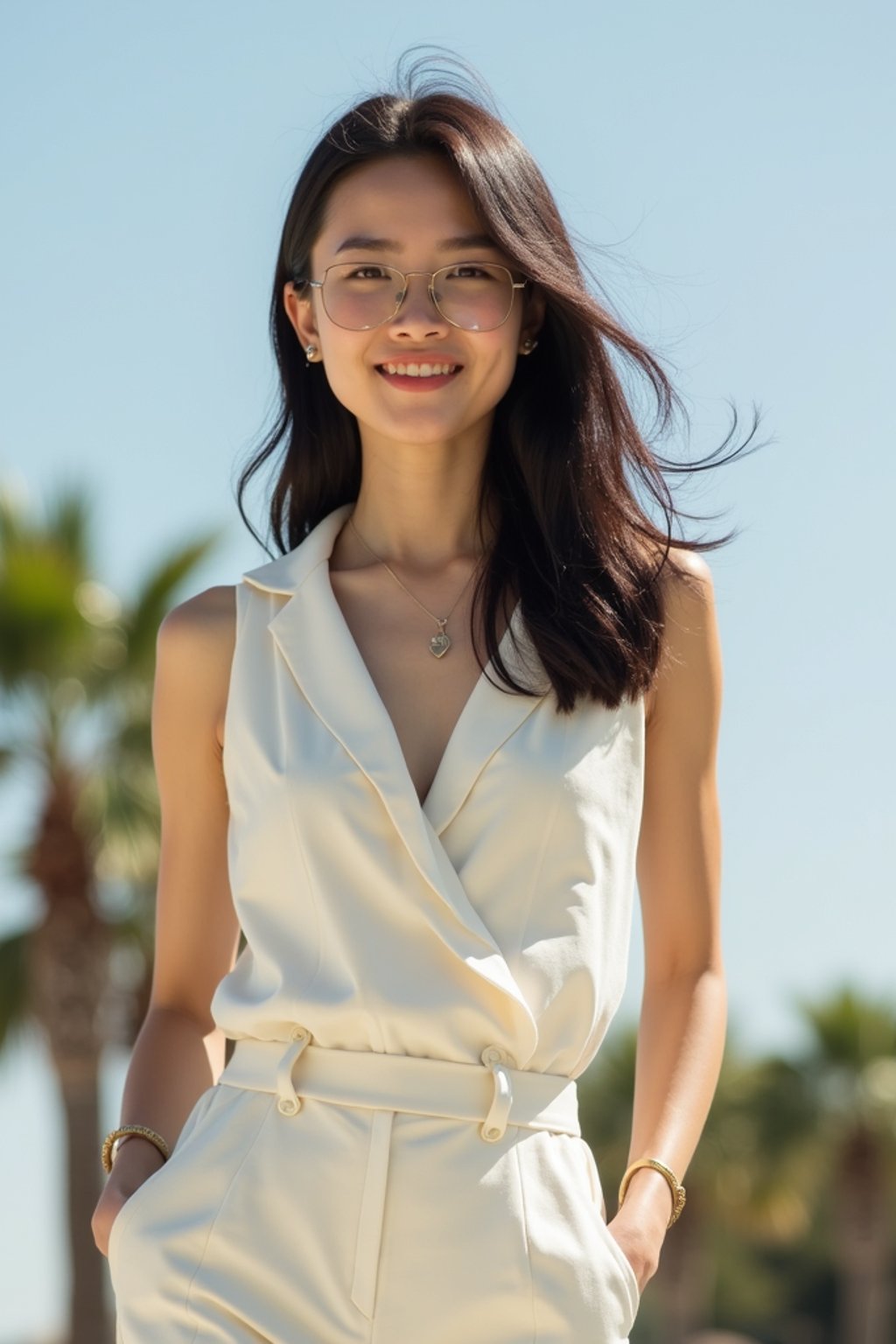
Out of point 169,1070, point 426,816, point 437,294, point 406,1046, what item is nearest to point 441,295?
point 437,294

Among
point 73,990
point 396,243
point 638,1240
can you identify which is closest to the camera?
point 638,1240

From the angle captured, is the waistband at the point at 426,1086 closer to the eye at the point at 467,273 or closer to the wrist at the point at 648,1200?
the wrist at the point at 648,1200

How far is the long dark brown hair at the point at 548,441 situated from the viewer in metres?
3.66

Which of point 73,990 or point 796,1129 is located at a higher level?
point 73,990

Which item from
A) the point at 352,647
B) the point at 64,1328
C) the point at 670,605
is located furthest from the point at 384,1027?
the point at 64,1328

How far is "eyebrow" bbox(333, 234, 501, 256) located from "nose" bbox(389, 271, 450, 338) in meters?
0.07

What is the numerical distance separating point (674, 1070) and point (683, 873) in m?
0.33

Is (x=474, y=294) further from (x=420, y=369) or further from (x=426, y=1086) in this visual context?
(x=426, y=1086)

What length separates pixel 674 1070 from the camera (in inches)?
145

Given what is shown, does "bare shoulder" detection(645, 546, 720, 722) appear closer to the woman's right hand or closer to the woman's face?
the woman's face

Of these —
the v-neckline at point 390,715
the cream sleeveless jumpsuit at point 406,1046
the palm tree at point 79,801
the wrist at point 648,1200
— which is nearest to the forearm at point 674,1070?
the wrist at point 648,1200

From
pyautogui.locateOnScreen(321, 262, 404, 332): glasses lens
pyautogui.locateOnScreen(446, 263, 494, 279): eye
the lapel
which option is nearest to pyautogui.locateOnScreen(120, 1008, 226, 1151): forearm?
the lapel

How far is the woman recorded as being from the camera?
322cm

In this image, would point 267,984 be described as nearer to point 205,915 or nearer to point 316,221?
point 205,915
